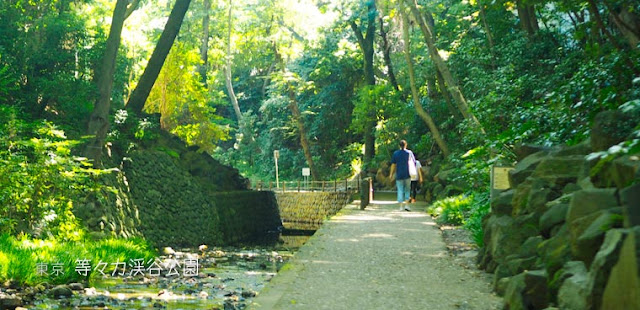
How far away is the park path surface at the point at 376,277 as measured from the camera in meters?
5.80

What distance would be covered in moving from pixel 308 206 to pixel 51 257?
17366 mm

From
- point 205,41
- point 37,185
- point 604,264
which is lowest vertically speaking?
point 604,264

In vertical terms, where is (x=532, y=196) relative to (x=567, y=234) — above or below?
above

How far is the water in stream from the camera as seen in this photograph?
8.36 meters

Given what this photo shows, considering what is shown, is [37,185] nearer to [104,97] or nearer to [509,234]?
[104,97]

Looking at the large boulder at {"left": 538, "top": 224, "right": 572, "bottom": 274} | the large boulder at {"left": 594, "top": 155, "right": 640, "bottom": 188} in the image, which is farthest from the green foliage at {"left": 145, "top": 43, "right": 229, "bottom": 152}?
the large boulder at {"left": 594, "top": 155, "right": 640, "bottom": 188}

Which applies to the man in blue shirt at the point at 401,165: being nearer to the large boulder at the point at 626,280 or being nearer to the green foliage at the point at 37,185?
the green foliage at the point at 37,185

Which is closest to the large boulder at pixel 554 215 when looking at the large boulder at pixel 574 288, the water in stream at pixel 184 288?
the large boulder at pixel 574 288

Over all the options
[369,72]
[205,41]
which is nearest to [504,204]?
[369,72]

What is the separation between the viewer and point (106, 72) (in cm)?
1602

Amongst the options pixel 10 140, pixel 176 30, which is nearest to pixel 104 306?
pixel 10 140

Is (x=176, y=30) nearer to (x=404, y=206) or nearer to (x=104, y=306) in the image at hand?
(x=404, y=206)

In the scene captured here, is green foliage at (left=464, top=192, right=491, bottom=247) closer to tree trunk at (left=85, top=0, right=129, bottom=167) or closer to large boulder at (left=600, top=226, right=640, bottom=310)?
large boulder at (left=600, top=226, right=640, bottom=310)

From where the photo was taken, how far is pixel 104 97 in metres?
15.8
